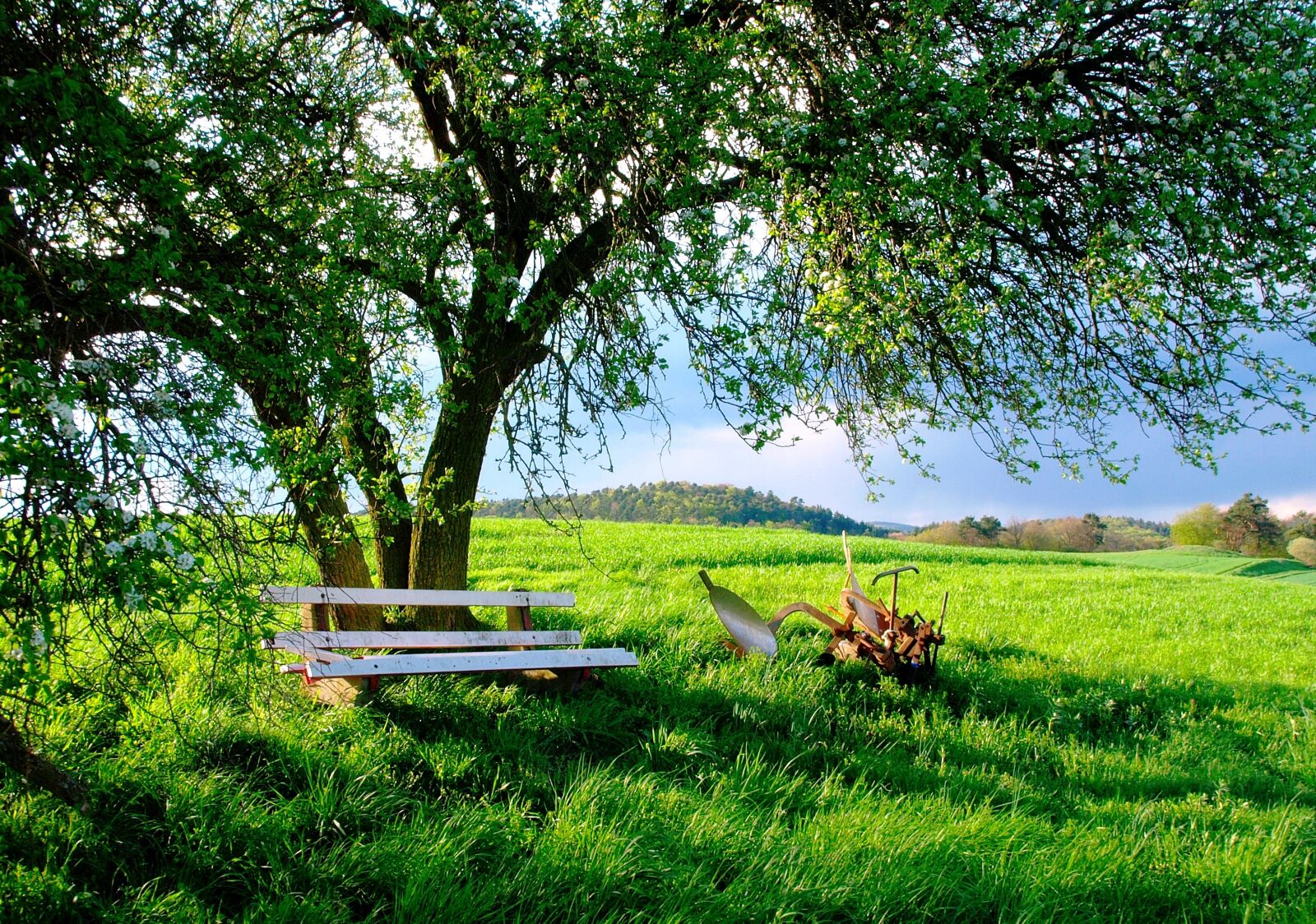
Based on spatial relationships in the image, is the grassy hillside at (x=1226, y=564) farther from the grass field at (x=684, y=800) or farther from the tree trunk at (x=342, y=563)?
the tree trunk at (x=342, y=563)

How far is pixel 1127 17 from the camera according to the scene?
6.11m

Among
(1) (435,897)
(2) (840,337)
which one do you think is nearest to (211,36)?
(2) (840,337)

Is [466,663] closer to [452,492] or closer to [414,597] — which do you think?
[414,597]

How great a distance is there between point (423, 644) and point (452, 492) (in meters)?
1.37

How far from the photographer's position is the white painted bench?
4.88 meters

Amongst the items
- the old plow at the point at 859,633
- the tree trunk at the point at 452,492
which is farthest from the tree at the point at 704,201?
the old plow at the point at 859,633

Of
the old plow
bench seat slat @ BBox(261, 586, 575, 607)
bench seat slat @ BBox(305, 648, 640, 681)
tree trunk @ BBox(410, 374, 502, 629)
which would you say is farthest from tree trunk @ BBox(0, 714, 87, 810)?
the old plow

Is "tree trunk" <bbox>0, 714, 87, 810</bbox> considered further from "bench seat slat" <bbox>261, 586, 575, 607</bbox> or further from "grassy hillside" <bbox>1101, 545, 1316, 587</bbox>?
"grassy hillside" <bbox>1101, 545, 1316, 587</bbox>

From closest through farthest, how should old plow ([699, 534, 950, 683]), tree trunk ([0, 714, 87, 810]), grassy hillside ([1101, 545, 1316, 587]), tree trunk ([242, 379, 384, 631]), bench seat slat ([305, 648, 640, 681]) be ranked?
tree trunk ([0, 714, 87, 810]) < tree trunk ([242, 379, 384, 631]) < bench seat slat ([305, 648, 640, 681]) < old plow ([699, 534, 950, 683]) < grassy hillside ([1101, 545, 1316, 587])

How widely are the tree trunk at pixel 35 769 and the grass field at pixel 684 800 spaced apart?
14cm

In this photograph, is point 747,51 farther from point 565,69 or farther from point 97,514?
point 97,514

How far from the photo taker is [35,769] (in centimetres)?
351

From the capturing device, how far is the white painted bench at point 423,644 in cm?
488

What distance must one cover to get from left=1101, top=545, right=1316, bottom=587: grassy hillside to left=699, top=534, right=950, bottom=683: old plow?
19.3 meters
